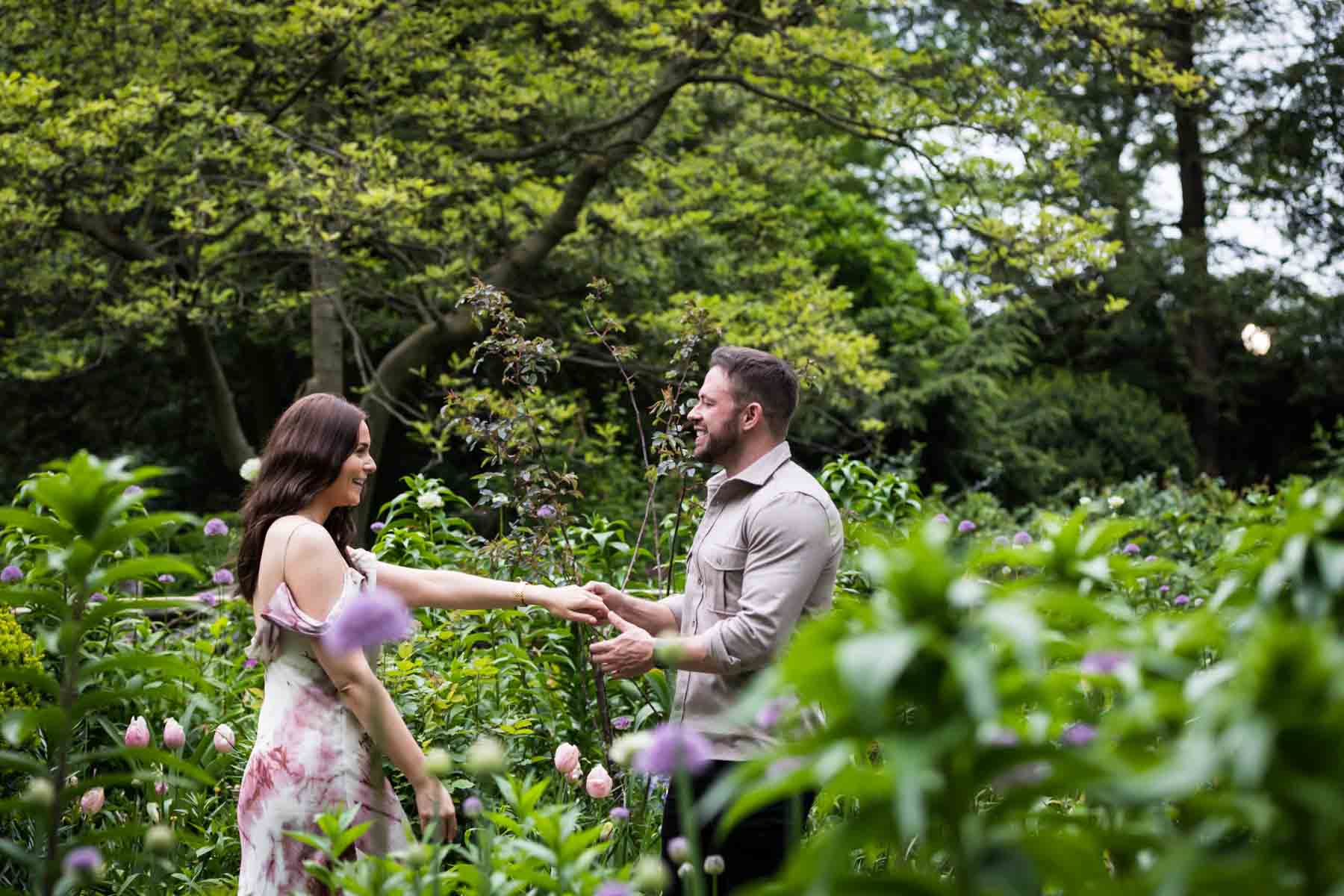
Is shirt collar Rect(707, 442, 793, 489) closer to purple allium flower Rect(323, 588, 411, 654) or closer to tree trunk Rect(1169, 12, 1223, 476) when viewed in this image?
purple allium flower Rect(323, 588, 411, 654)

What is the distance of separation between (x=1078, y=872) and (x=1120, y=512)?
31.5 ft

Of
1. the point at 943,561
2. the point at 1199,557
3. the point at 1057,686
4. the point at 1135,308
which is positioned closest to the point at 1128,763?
the point at 1057,686

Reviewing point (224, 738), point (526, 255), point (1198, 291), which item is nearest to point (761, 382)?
point (224, 738)

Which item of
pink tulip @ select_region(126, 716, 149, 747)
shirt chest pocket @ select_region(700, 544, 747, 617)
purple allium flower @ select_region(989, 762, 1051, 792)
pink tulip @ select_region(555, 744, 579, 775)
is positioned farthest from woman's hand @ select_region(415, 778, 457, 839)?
purple allium flower @ select_region(989, 762, 1051, 792)

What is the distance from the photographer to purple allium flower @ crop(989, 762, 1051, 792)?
1.18 metres

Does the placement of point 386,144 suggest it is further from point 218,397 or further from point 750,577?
point 750,577

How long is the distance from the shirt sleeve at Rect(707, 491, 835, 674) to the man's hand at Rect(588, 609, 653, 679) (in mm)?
208

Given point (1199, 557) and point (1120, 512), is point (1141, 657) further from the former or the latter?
point (1120, 512)

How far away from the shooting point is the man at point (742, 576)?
271 cm

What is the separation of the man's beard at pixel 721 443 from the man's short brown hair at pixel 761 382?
0.08m

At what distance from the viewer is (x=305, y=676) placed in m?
2.65

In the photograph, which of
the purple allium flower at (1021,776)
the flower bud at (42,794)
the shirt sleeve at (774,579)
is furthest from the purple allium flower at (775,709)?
the shirt sleeve at (774,579)

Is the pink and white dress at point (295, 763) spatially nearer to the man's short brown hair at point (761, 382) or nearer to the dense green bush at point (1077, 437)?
the man's short brown hair at point (761, 382)

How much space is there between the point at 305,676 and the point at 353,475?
0.46 m
